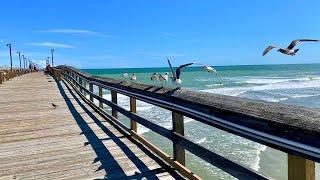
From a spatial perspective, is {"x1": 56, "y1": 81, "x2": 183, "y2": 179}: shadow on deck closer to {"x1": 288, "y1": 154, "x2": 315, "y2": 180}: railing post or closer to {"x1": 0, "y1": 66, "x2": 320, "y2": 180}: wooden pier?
{"x1": 0, "y1": 66, "x2": 320, "y2": 180}: wooden pier

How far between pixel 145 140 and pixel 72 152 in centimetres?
102

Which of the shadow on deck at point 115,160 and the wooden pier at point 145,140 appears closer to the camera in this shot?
the wooden pier at point 145,140

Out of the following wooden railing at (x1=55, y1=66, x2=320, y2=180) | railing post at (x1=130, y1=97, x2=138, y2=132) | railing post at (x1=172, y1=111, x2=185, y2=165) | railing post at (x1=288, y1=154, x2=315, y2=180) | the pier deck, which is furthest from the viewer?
railing post at (x1=130, y1=97, x2=138, y2=132)

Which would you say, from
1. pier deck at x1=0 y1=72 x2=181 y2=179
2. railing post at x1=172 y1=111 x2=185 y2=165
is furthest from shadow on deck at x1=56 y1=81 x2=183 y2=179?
railing post at x1=172 y1=111 x2=185 y2=165

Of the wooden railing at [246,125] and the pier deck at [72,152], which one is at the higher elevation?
the wooden railing at [246,125]

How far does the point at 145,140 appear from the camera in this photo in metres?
5.87

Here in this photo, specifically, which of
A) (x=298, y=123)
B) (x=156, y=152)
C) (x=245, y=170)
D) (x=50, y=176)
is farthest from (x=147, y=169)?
(x=298, y=123)

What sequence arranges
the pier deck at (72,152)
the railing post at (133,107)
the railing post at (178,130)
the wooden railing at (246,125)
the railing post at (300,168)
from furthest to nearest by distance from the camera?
the railing post at (133,107) → the pier deck at (72,152) → the railing post at (178,130) → the railing post at (300,168) → the wooden railing at (246,125)

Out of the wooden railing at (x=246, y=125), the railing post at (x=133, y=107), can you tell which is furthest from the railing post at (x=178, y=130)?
the railing post at (x=133, y=107)

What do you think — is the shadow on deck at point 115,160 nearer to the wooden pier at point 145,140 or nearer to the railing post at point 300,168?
the wooden pier at point 145,140

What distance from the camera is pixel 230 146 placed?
12102 millimetres

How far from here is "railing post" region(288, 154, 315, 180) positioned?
238 centimetres

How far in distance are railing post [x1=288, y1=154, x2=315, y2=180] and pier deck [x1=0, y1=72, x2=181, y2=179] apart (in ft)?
6.47

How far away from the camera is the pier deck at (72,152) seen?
182 inches
